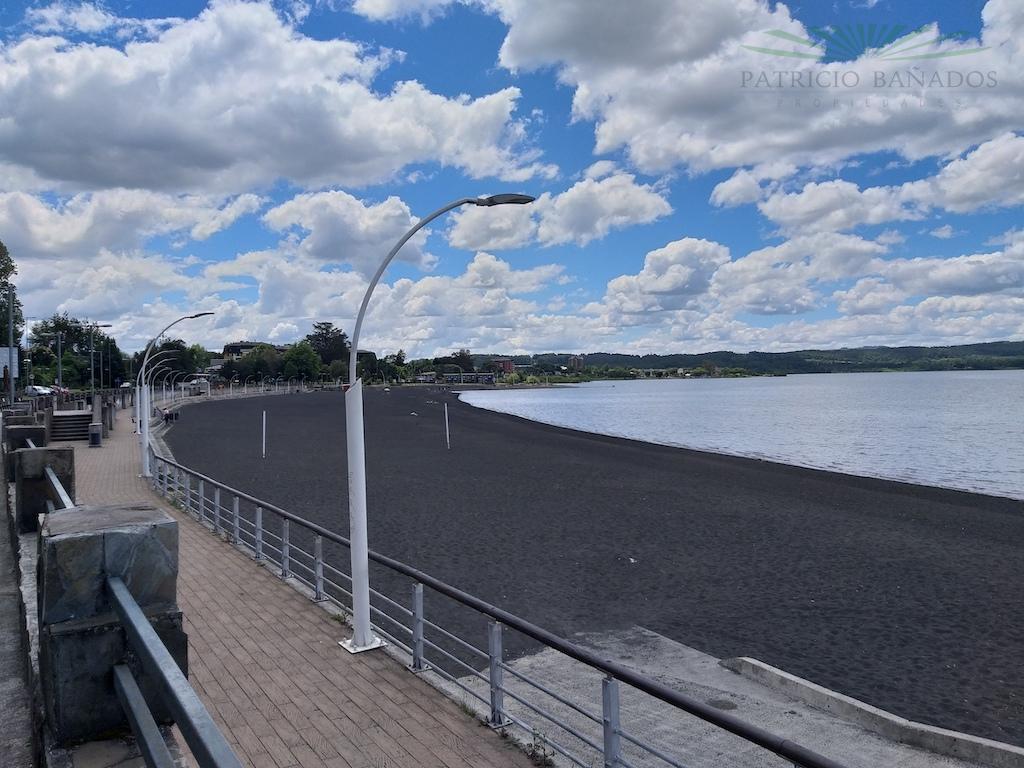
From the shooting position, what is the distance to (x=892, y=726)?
707 cm

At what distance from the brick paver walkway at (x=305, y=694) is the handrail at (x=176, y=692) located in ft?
9.48

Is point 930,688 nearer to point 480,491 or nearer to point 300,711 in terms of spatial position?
point 300,711

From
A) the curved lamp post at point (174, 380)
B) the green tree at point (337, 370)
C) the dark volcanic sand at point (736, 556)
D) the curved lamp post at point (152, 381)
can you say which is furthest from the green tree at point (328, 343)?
the dark volcanic sand at point (736, 556)

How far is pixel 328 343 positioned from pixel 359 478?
633 ft

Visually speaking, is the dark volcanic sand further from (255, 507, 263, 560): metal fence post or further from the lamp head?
the lamp head

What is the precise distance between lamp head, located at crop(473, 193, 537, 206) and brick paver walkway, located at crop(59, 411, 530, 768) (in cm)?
421

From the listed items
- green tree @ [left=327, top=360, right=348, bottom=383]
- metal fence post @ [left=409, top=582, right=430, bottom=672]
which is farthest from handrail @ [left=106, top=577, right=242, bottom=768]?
green tree @ [left=327, top=360, right=348, bottom=383]

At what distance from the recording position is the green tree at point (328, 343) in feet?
638

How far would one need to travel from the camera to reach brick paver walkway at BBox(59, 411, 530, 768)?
520 centimetres


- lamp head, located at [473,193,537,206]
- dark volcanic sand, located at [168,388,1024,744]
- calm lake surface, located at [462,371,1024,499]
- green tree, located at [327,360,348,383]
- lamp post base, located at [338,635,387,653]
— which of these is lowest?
calm lake surface, located at [462,371,1024,499]

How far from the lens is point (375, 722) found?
18.5 feet

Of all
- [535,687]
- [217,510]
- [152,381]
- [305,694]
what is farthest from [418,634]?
[152,381]

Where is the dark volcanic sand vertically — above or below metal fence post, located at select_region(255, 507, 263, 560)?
below

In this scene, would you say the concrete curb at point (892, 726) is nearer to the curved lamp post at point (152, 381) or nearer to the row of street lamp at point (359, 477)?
the row of street lamp at point (359, 477)
